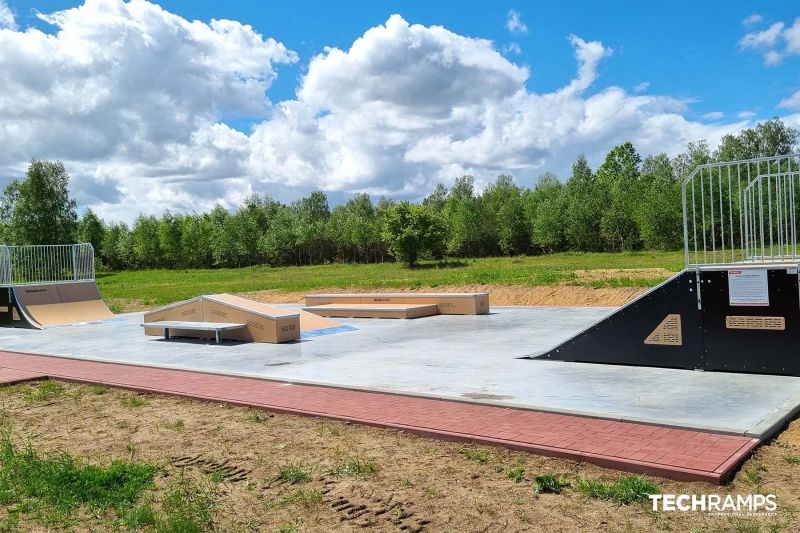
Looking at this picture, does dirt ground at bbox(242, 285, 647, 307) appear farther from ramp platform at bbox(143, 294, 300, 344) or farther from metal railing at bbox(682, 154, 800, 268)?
ramp platform at bbox(143, 294, 300, 344)

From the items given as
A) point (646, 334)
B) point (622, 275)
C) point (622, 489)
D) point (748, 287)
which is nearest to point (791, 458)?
point (622, 489)

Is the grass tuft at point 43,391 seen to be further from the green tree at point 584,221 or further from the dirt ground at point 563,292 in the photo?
the green tree at point 584,221

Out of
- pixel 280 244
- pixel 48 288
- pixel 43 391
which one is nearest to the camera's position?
pixel 43 391

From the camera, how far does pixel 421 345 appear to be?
486 inches

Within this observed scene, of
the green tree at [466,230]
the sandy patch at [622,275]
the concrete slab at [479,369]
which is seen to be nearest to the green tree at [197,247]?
the green tree at [466,230]

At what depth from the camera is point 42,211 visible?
67.3 metres

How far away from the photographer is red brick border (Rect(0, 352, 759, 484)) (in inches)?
195

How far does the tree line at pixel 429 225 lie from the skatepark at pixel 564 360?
117 feet

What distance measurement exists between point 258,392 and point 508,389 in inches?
123

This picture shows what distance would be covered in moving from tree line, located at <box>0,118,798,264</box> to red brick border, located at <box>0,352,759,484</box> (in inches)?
1567

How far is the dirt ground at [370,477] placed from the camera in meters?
4.11

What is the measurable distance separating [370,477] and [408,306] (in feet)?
45.7

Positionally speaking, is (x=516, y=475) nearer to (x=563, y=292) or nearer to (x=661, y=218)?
(x=563, y=292)

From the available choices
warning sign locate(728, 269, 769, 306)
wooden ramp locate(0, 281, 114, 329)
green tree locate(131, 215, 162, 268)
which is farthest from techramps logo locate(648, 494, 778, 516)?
green tree locate(131, 215, 162, 268)
